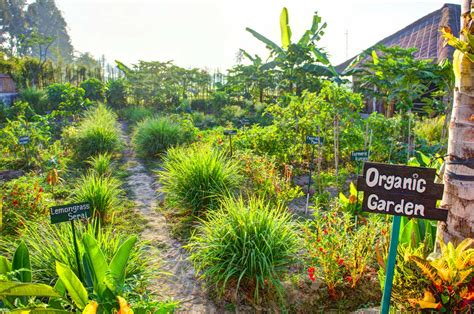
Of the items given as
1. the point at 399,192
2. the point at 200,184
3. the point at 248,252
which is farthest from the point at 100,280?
the point at 200,184

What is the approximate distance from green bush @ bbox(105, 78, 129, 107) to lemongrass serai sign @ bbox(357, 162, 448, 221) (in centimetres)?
1734

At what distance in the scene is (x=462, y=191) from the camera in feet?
6.95

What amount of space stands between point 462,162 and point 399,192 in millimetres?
419

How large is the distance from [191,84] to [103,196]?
16.2 meters

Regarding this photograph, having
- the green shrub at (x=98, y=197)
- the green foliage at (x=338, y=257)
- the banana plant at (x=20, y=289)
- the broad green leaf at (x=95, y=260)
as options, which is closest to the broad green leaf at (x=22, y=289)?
the banana plant at (x=20, y=289)

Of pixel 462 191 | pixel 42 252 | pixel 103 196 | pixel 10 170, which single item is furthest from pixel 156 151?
pixel 462 191

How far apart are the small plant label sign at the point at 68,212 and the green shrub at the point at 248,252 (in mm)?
1092

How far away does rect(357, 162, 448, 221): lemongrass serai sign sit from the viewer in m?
2.03

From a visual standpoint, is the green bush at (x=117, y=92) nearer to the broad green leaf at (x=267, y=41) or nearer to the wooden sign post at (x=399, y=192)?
the broad green leaf at (x=267, y=41)

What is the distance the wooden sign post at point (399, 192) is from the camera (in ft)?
6.67

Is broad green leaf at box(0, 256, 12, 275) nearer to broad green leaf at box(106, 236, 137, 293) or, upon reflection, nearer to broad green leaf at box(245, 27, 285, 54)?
broad green leaf at box(106, 236, 137, 293)

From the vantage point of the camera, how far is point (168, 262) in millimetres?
3621

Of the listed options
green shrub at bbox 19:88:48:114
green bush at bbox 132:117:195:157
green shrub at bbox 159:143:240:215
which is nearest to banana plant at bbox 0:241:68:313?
green shrub at bbox 159:143:240:215

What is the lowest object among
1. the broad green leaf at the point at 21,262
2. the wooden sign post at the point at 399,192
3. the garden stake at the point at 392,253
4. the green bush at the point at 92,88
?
the broad green leaf at the point at 21,262
